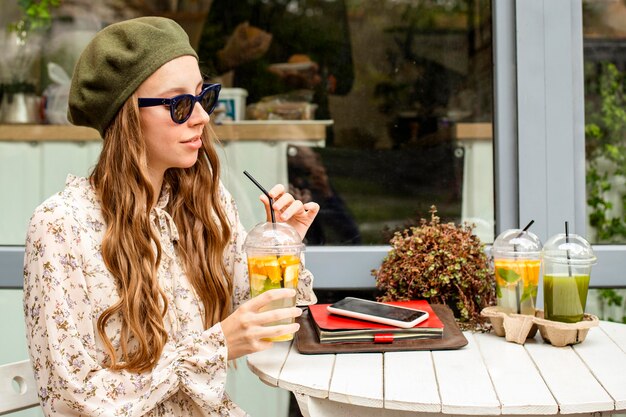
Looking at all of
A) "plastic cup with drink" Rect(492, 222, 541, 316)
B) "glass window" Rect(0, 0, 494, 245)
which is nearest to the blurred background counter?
"glass window" Rect(0, 0, 494, 245)

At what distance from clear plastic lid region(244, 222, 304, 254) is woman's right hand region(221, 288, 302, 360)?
0.11 m

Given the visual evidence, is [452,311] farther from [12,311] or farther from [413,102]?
[12,311]

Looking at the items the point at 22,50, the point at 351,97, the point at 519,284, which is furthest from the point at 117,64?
the point at 22,50

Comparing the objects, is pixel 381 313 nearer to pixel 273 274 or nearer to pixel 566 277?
pixel 273 274

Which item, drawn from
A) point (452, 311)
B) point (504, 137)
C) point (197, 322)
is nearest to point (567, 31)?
point (504, 137)

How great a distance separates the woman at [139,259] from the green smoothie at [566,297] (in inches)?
23.0

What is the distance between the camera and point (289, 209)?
1926 millimetres

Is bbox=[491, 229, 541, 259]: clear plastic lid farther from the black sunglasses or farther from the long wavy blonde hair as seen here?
the black sunglasses

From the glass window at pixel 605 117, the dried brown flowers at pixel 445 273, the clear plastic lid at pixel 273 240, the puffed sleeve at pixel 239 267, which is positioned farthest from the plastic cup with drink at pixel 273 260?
the glass window at pixel 605 117

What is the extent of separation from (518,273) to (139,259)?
32.6 inches

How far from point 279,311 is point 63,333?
0.39 meters

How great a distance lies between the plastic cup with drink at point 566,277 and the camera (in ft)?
6.11

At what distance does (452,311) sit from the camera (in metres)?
2.07

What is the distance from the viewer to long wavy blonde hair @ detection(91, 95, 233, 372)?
165 centimetres
